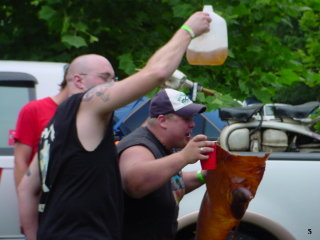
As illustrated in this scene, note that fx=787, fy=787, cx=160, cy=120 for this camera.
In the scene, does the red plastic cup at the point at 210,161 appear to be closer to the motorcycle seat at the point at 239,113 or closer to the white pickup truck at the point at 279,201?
the white pickup truck at the point at 279,201

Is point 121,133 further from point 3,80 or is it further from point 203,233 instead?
point 203,233

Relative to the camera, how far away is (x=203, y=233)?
431 centimetres

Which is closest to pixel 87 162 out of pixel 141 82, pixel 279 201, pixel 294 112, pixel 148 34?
pixel 141 82

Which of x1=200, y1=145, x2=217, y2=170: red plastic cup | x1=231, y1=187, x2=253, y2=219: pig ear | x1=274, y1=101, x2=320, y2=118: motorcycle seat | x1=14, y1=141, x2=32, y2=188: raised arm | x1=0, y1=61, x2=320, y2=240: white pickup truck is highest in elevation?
x1=200, y1=145, x2=217, y2=170: red plastic cup

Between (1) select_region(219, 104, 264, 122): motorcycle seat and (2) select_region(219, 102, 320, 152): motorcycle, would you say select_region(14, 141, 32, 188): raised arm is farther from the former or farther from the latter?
(1) select_region(219, 104, 264, 122): motorcycle seat

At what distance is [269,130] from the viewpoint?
566 cm

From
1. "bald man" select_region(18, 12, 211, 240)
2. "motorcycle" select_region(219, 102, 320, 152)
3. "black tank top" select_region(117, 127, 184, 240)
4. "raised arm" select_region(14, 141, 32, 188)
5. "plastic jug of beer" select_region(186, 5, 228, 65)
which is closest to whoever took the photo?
"bald man" select_region(18, 12, 211, 240)

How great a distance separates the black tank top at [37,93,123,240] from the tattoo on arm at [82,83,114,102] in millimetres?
43

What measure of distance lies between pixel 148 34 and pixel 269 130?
2656 millimetres

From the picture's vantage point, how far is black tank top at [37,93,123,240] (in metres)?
3.16

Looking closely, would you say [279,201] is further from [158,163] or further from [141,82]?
[141,82]

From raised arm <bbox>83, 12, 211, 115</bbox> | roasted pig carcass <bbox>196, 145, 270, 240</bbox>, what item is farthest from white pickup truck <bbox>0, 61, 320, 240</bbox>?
raised arm <bbox>83, 12, 211, 115</bbox>

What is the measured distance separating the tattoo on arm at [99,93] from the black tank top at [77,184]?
4 cm

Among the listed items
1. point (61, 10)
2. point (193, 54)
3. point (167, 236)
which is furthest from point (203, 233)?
point (61, 10)
